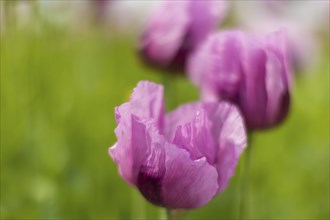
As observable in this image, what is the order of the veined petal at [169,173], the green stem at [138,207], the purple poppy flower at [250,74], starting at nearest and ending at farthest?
the veined petal at [169,173], the purple poppy flower at [250,74], the green stem at [138,207]

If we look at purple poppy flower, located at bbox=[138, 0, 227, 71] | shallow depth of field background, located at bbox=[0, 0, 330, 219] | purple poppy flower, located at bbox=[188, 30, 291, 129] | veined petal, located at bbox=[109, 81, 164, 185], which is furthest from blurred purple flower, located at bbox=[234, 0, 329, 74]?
veined petal, located at bbox=[109, 81, 164, 185]

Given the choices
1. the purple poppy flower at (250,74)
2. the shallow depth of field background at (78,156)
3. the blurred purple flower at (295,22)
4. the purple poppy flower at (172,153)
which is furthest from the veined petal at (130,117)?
the blurred purple flower at (295,22)

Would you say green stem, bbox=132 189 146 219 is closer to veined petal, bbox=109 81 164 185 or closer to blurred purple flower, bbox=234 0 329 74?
veined petal, bbox=109 81 164 185

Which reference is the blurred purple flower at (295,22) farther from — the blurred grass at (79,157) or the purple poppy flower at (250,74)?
the purple poppy flower at (250,74)

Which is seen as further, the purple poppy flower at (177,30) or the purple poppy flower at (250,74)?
the purple poppy flower at (177,30)

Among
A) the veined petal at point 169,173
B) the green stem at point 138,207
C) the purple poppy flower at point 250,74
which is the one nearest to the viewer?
the veined petal at point 169,173

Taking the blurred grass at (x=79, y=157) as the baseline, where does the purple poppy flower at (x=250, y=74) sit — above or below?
above
